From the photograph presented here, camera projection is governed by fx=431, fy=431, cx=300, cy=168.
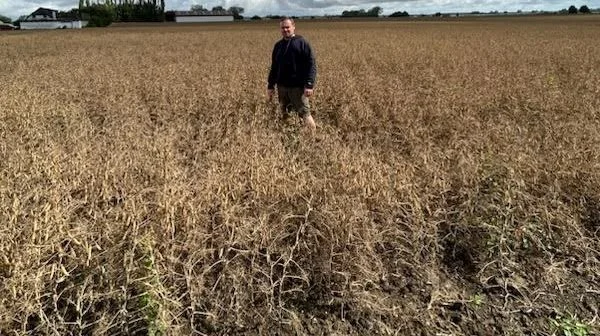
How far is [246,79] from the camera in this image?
32.3ft

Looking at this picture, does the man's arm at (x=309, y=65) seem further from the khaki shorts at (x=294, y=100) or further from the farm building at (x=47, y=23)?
the farm building at (x=47, y=23)

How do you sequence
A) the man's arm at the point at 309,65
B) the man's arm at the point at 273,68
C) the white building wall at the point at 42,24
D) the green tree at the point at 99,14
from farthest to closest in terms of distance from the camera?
1. the white building wall at the point at 42,24
2. the green tree at the point at 99,14
3. the man's arm at the point at 273,68
4. the man's arm at the point at 309,65

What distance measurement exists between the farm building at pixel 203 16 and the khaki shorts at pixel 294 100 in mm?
97241

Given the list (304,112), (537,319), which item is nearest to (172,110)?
(304,112)

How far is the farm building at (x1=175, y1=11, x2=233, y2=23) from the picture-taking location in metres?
97.8

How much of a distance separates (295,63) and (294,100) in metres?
0.58

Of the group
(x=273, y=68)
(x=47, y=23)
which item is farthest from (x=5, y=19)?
(x=273, y=68)

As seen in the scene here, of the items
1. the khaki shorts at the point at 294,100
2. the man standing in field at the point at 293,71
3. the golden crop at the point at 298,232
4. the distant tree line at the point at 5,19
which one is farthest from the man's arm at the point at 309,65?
the distant tree line at the point at 5,19

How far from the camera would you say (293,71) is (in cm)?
636

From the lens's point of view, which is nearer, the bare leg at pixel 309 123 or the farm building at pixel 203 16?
the bare leg at pixel 309 123

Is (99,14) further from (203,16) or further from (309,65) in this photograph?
(309,65)

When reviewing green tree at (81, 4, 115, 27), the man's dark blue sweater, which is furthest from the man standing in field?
green tree at (81, 4, 115, 27)

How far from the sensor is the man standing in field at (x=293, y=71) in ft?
20.5

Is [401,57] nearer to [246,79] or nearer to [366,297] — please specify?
[246,79]
